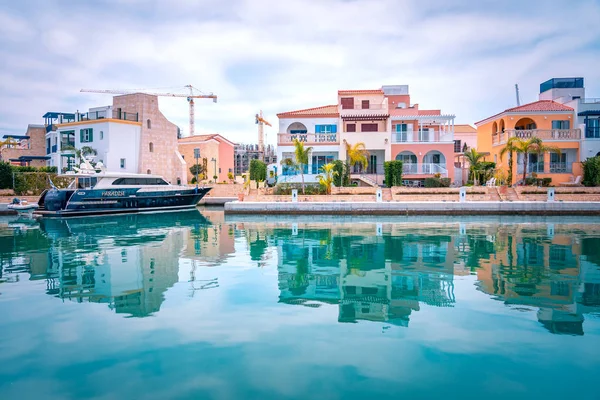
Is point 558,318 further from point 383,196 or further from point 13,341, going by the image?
point 383,196

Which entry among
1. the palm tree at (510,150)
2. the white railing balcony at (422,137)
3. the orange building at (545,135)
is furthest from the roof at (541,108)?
the white railing balcony at (422,137)

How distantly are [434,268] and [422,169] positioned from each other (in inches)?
880

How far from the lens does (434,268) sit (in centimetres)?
1224

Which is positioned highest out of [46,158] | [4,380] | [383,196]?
[46,158]

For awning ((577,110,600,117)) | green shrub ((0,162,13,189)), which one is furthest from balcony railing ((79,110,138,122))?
awning ((577,110,600,117))

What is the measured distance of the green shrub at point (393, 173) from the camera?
31047 mm

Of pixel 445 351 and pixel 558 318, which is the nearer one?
pixel 445 351

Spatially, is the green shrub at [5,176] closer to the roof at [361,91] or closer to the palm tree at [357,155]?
the palm tree at [357,155]

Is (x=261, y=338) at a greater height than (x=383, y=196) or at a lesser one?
lesser

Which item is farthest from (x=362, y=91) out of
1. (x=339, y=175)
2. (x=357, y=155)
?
(x=339, y=175)

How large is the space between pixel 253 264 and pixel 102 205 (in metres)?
19.7

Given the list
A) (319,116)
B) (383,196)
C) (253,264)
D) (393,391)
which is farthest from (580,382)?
(319,116)

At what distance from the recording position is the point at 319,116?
3641 cm

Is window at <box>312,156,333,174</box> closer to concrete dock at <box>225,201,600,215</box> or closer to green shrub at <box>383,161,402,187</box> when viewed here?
green shrub at <box>383,161,402,187</box>
